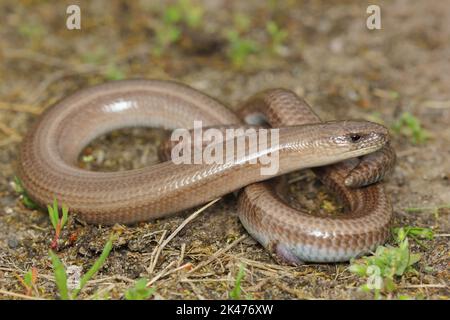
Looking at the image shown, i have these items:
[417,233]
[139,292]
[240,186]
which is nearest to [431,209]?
[417,233]

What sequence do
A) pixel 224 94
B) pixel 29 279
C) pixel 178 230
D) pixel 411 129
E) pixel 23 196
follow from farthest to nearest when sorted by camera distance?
pixel 224 94 < pixel 411 129 < pixel 23 196 < pixel 178 230 < pixel 29 279

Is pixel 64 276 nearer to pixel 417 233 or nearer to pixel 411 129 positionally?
pixel 417 233

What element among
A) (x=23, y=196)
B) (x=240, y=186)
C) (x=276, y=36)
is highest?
(x=276, y=36)

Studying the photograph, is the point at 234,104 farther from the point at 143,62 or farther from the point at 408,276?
the point at 408,276

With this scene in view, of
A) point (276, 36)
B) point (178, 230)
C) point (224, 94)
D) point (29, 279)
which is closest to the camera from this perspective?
point (29, 279)

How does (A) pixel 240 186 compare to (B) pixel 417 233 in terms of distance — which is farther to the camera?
(A) pixel 240 186
